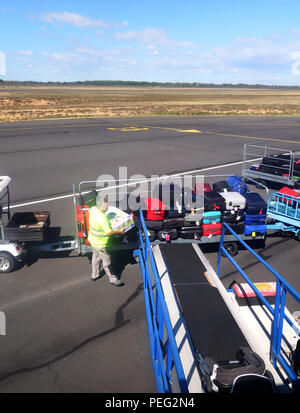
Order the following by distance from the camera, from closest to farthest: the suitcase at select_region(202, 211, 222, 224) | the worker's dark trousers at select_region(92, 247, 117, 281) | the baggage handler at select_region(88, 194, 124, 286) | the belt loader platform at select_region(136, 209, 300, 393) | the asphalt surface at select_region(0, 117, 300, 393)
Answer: the belt loader platform at select_region(136, 209, 300, 393) → the asphalt surface at select_region(0, 117, 300, 393) → the baggage handler at select_region(88, 194, 124, 286) → the worker's dark trousers at select_region(92, 247, 117, 281) → the suitcase at select_region(202, 211, 222, 224)

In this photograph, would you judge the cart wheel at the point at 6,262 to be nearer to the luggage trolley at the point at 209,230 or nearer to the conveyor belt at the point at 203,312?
the luggage trolley at the point at 209,230

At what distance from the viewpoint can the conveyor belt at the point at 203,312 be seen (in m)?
4.09

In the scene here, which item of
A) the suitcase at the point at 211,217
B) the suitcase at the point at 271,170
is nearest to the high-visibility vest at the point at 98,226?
the suitcase at the point at 211,217

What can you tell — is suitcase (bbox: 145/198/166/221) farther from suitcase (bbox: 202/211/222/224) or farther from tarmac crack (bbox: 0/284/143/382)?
tarmac crack (bbox: 0/284/143/382)

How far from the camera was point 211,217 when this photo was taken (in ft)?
28.6

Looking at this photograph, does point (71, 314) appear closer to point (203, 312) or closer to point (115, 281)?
point (115, 281)

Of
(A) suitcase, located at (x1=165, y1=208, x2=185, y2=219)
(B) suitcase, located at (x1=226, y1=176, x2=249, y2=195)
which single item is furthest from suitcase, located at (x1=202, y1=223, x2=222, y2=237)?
(B) suitcase, located at (x1=226, y1=176, x2=249, y2=195)

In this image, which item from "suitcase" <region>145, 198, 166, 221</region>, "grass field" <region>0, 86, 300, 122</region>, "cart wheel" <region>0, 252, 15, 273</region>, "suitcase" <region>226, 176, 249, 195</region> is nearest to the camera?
"cart wheel" <region>0, 252, 15, 273</region>

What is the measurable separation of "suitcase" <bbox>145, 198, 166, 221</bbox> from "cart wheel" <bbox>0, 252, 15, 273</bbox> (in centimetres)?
336

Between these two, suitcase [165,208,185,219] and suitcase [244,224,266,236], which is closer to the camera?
suitcase [165,208,185,219]

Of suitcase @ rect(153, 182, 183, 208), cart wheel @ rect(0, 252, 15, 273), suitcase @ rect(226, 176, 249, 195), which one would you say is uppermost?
suitcase @ rect(153, 182, 183, 208)

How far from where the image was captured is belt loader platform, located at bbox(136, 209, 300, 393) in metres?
3.50

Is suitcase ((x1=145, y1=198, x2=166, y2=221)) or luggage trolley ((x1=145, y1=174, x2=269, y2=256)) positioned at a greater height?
suitcase ((x1=145, y1=198, x2=166, y2=221))
